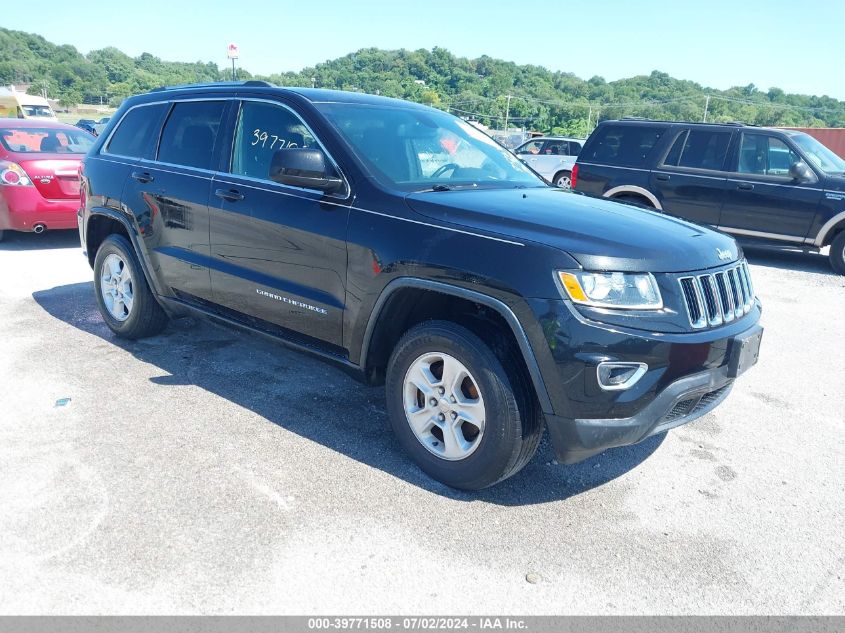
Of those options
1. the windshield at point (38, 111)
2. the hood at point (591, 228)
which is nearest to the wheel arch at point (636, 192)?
the hood at point (591, 228)

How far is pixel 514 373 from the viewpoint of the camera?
304cm

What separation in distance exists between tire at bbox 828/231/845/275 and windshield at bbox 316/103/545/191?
20.7 feet

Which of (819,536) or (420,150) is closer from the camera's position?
(819,536)

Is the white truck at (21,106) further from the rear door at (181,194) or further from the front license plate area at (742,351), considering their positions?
the front license plate area at (742,351)

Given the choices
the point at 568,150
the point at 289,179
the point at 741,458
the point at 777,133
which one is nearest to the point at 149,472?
the point at 289,179

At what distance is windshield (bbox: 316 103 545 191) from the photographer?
12.2 ft

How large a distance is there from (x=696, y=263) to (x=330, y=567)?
2016mm

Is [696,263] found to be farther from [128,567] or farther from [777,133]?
[777,133]

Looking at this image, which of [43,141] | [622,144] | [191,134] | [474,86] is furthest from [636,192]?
[474,86]

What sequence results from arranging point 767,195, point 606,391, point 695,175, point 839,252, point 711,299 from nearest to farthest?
1. point 606,391
2. point 711,299
3. point 839,252
4. point 767,195
5. point 695,175

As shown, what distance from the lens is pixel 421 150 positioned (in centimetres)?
400

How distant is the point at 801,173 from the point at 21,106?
33796 millimetres

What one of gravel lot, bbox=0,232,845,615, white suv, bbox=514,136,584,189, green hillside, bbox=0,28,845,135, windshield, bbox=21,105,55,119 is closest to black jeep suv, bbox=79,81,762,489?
gravel lot, bbox=0,232,845,615

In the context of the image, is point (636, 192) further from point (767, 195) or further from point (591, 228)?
point (591, 228)
